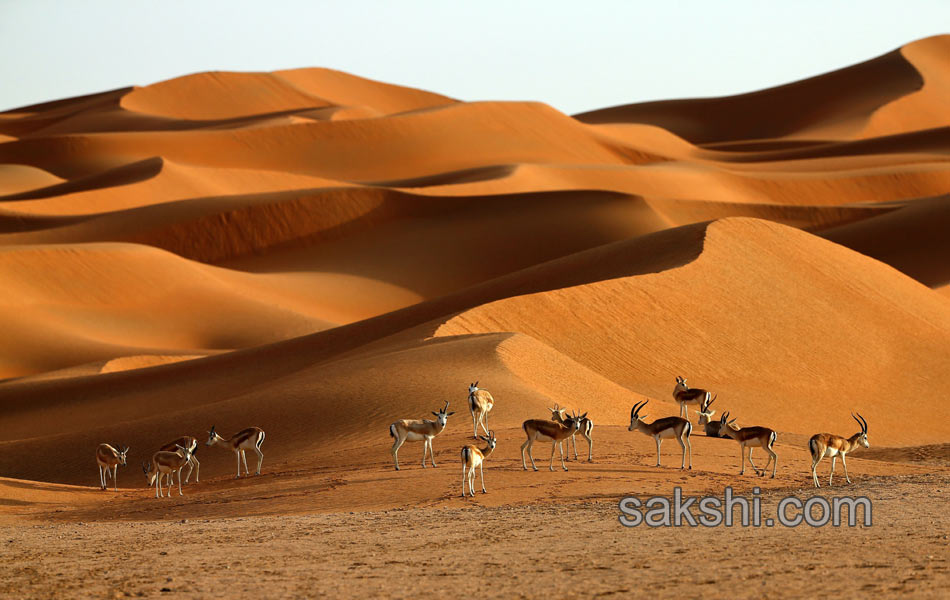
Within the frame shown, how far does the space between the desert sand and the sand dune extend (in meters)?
0.13

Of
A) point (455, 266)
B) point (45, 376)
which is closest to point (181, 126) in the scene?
point (455, 266)

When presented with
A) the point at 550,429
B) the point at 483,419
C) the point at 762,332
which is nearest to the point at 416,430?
the point at 550,429

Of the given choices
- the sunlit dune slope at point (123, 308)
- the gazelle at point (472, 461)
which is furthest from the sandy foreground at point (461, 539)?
the sunlit dune slope at point (123, 308)

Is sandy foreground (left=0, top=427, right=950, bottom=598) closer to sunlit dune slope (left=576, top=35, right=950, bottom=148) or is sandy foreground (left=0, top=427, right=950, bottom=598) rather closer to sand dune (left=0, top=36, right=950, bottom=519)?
sand dune (left=0, top=36, right=950, bottom=519)

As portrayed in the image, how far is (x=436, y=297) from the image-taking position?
4741 cm

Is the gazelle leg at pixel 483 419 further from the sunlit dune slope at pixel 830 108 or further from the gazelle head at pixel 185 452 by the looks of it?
the sunlit dune slope at pixel 830 108

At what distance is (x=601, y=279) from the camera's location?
3581 cm

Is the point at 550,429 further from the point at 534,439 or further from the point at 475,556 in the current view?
the point at 475,556

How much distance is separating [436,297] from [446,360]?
23.9 meters

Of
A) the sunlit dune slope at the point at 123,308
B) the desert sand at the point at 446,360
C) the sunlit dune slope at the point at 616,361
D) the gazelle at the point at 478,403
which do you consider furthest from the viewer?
the sunlit dune slope at the point at 123,308

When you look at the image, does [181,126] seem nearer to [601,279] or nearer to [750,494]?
[601,279]

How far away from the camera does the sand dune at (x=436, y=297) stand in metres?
21.4

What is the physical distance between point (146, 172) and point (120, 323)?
3134 cm

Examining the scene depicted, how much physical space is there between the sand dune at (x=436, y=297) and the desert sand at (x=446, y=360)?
0.13m
